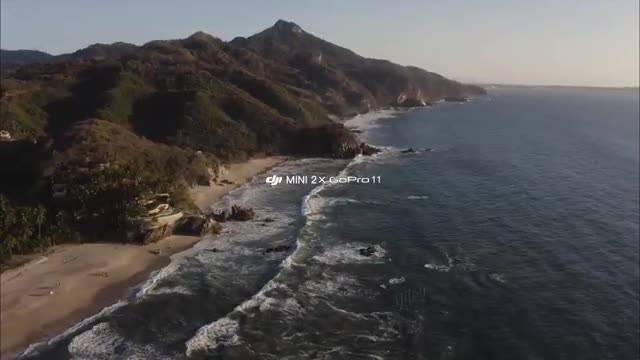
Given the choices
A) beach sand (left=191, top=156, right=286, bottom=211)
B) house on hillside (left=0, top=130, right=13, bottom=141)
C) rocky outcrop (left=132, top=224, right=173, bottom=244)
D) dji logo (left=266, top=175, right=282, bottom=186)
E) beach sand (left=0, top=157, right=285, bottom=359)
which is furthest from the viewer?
dji logo (left=266, top=175, right=282, bottom=186)

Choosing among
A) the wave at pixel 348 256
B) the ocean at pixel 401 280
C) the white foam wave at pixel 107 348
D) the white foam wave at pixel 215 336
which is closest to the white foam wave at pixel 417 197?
the ocean at pixel 401 280

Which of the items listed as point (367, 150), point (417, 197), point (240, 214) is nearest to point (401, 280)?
point (240, 214)

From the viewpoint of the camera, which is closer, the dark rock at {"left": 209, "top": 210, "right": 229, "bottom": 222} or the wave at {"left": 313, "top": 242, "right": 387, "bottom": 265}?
the wave at {"left": 313, "top": 242, "right": 387, "bottom": 265}

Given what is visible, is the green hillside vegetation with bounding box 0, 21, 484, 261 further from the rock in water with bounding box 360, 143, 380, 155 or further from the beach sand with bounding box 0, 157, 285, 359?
the beach sand with bounding box 0, 157, 285, 359

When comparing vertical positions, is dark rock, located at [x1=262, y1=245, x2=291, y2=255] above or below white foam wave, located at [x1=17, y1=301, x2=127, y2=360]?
above

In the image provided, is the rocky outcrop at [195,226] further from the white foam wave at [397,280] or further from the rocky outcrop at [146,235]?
the white foam wave at [397,280]

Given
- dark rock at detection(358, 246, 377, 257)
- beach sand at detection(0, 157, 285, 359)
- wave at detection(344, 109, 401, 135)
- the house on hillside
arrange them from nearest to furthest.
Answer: beach sand at detection(0, 157, 285, 359) → dark rock at detection(358, 246, 377, 257) → the house on hillside → wave at detection(344, 109, 401, 135)

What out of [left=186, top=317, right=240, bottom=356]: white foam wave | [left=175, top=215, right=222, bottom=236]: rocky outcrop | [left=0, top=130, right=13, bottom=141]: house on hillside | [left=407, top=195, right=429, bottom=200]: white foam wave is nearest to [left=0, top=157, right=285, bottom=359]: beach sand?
[left=175, top=215, right=222, bottom=236]: rocky outcrop
